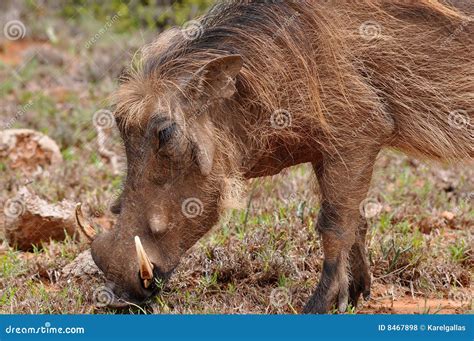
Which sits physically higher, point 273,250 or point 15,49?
point 15,49

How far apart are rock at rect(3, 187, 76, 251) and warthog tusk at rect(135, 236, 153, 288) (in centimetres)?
135

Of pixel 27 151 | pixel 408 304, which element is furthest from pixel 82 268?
pixel 27 151

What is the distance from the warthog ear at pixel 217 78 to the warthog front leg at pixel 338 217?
0.53m

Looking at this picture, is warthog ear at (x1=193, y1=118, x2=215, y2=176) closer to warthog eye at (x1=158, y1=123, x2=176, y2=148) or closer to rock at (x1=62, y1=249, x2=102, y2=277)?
warthog eye at (x1=158, y1=123, x2=176, y2=148)

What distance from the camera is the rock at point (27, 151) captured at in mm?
6145

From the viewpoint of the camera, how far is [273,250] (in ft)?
14.5

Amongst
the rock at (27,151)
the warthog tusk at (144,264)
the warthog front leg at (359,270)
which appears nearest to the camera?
the warthog tusk at (144,264)

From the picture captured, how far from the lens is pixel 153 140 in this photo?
3590 millimetres

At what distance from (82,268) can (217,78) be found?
1266mm

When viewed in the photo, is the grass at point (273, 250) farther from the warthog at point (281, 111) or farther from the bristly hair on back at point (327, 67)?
the bristly hair on back at point (327, 67)

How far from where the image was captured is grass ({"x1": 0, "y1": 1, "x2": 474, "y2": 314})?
402 centimetres

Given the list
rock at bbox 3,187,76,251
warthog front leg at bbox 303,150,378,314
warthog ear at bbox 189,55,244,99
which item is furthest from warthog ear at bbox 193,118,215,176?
rock at bbox 3,187,76,251

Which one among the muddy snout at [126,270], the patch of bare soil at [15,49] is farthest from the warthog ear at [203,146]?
the patch of bare soil at [15,49]

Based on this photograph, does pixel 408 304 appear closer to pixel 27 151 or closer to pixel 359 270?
pixel 359 270
